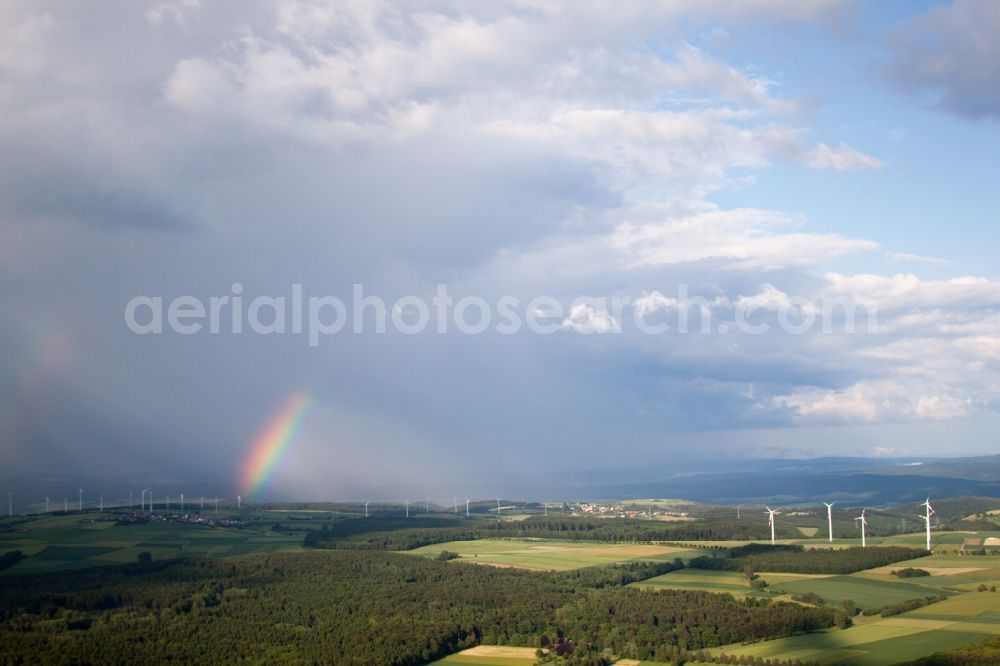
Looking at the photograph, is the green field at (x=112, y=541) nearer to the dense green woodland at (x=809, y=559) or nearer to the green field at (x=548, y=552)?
the green field at (x=548, y=552)

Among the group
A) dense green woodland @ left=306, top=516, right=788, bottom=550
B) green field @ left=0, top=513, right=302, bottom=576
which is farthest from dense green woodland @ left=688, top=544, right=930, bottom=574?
green field @ left=0, top=513, right=302, bottom=576

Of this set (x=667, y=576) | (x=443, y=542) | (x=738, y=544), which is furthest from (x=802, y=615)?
(x=443, y=542)

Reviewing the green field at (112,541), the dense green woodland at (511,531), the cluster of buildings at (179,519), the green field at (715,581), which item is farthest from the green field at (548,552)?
the cluster of buildings at (179,519)

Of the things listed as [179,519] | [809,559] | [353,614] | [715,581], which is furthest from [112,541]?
[809,559]

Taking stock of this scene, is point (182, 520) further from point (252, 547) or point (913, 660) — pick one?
point (913, 660)

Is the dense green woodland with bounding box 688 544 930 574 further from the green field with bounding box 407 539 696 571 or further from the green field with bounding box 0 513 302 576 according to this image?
the green field with bounding box 0 513 302 576

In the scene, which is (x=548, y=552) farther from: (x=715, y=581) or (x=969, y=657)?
Result: (x=969, y=657)
